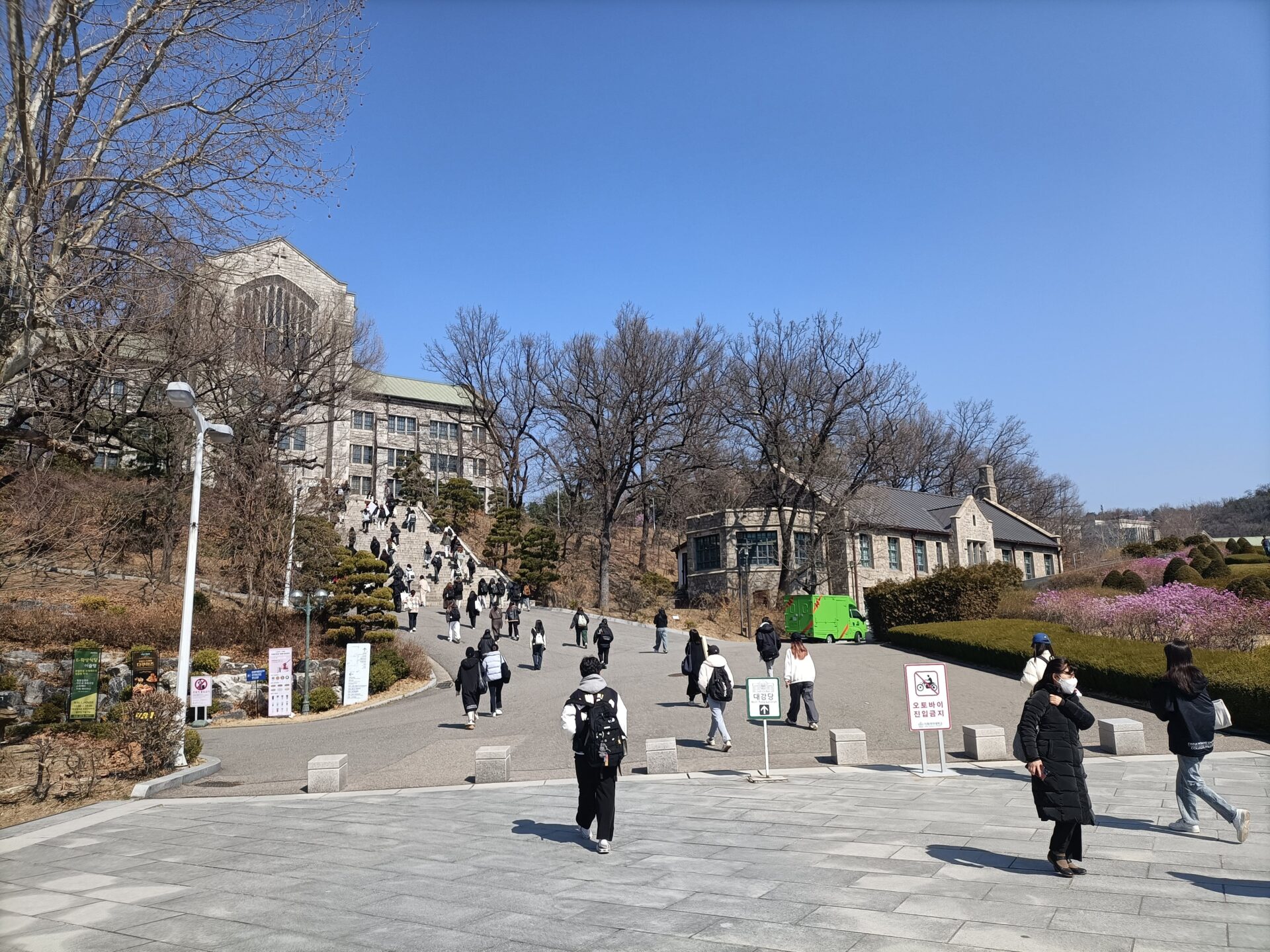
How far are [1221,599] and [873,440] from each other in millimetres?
24685

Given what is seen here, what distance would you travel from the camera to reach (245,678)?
23859 mm

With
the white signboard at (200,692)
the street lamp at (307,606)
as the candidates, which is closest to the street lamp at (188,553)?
the white signboard at (200,692)

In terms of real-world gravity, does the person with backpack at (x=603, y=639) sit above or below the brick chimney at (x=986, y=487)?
below

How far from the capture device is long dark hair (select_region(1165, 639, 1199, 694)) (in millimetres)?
7855

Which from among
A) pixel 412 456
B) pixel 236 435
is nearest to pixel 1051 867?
pixel 236 435

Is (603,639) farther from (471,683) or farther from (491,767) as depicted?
(491,767)

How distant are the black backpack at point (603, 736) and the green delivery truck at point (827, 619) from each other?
2928 centimetres

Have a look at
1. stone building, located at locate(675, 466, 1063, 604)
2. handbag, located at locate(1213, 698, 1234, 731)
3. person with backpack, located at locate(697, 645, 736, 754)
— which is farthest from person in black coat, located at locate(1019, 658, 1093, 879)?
stone building, located at locate(675, 466, 1063, 604)

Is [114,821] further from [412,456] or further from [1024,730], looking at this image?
[412,456]

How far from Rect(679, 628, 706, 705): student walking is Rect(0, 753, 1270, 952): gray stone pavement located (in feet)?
22.1

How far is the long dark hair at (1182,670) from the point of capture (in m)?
7.86

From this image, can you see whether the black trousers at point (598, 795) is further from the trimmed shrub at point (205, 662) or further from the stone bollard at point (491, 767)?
the trimmed shrub at point (205, 662)

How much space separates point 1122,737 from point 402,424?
7078 cm

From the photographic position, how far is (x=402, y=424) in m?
77.1
